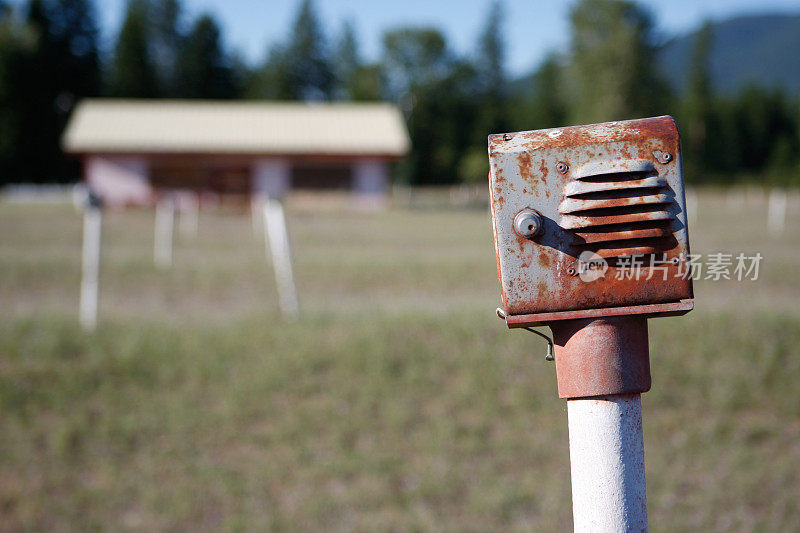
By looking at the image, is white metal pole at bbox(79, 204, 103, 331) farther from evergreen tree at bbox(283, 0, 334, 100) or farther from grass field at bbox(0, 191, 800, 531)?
evergreen tree at bbox(283, 0, 334, 100)

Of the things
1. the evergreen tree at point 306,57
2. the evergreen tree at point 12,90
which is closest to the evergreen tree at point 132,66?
the evergreen tree at point 12,90

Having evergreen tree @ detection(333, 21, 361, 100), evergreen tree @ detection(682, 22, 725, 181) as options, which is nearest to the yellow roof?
evergreen tree @ detection(333, 21, 361, 100)

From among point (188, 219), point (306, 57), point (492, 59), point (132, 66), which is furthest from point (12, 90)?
point (492, 59)

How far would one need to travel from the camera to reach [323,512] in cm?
449

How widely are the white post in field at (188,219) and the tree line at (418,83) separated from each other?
1911 cm

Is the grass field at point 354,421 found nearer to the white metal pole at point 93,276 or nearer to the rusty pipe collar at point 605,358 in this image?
the white metal pole at point 93,276

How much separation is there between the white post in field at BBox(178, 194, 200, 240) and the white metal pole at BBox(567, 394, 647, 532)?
1639cm

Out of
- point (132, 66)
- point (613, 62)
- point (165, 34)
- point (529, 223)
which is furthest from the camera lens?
point (165, 34)

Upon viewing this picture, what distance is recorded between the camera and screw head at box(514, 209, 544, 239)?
1088 millimetres

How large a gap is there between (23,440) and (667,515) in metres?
4.42

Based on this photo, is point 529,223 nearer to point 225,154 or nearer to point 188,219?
point 188,219

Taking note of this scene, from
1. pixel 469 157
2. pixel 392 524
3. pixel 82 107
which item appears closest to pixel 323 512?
pixel 392 524

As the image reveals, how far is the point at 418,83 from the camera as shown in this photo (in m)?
61.0

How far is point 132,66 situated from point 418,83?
23.5 meters
